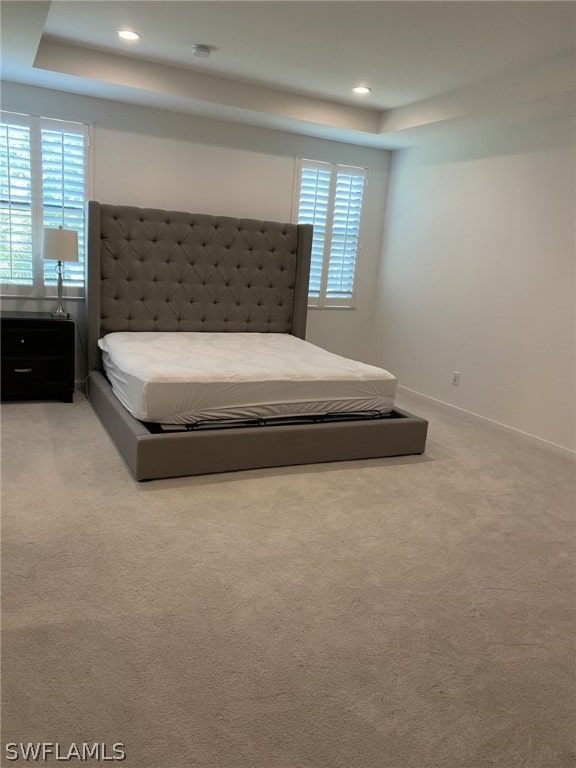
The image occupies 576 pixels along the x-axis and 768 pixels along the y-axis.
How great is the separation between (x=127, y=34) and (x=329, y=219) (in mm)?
2535

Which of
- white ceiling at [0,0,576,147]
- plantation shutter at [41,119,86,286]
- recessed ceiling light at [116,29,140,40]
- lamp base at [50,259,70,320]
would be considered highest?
recessed ceiling light at [116,29,140,40]

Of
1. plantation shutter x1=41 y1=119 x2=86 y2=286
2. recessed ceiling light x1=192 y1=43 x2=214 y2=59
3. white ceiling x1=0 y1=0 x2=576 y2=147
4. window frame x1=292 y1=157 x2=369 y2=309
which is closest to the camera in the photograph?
white ceiling x1=0 y1=0 x2=576 y2=147

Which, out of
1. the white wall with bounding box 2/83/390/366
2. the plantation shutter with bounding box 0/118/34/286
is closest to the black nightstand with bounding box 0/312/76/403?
the plantation shutter with bounding box 0/118/34/286

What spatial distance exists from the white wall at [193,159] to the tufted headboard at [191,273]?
252 millimetres

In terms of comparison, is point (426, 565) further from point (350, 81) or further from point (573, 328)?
point (350, 81)

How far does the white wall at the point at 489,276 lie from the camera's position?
4.15m

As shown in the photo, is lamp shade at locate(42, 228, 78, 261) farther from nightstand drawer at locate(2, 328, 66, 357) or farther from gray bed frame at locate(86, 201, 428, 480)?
nightstand drawer at locate(2, 328, 66, 357)

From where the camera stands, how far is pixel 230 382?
332cm

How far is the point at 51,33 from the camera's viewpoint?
12.0 ft

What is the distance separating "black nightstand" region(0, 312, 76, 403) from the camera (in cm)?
416

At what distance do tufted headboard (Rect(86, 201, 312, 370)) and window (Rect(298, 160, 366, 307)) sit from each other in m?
0.40

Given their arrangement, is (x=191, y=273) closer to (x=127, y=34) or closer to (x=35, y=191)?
(x=35, y=191)

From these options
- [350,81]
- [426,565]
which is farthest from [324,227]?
[426,565]

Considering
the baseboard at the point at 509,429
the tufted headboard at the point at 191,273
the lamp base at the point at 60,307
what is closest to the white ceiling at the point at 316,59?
the tufted headboard at the point at 191,273
